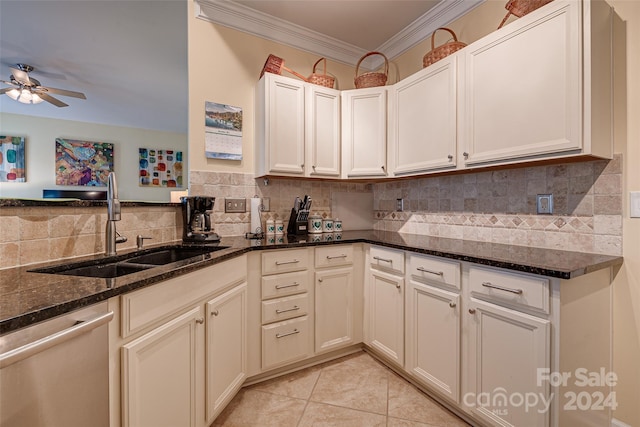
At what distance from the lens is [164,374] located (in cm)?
108

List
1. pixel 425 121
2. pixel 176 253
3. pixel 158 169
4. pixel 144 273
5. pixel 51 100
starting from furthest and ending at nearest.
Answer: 1. pixel 158 169
2. pixel 51 100
3. pixel 425 121
4. pixel 176 253
5. pixel 144 273

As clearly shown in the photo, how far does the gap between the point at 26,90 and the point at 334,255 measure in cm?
288

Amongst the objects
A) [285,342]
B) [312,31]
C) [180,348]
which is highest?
[312,31]

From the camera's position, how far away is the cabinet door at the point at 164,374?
0.93m

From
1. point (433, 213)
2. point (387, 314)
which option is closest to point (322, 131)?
point (433, 213)

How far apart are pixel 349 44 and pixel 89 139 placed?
2.74 meters

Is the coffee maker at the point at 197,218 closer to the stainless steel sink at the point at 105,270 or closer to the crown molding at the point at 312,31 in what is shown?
the stainless steel sink at the point at 105,270

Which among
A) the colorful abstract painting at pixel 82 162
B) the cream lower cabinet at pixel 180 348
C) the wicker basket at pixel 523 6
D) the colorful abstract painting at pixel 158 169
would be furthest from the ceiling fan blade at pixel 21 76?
the wicker basket at pixel 523 6

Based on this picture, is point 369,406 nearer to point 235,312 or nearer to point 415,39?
point 235,312

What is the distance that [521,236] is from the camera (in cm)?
170

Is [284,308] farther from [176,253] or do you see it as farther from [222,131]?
[222,131]

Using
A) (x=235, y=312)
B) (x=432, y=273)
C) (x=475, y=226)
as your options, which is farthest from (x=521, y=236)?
(x=235, y=312)

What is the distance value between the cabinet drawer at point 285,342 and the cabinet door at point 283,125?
3.63 feet

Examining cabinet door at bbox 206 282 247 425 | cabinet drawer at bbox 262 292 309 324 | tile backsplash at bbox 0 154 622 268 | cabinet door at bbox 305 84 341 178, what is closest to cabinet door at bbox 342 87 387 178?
cabinet door at bbox 305 84 341 178
